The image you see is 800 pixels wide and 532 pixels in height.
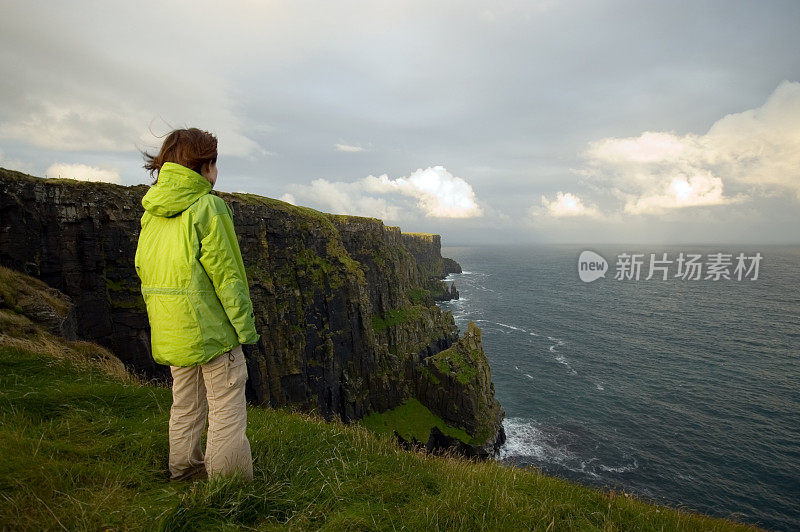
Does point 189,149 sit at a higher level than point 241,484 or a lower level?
higher

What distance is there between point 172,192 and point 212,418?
8.88ft

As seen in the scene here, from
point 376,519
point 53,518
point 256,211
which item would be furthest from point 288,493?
point 256,211

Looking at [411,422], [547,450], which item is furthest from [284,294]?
[547,450]

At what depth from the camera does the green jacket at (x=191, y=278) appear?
12.9ft

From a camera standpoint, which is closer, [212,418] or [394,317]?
[212,418]

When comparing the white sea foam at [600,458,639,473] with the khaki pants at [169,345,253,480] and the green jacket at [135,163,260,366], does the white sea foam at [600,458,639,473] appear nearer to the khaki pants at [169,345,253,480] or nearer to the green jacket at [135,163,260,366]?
the khaki pants at [169,345,253,480]

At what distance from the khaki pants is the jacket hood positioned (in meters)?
1.82

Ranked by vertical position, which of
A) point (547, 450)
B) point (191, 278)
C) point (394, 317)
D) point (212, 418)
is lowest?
point (547, 450)

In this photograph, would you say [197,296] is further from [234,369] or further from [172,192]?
[172,192]

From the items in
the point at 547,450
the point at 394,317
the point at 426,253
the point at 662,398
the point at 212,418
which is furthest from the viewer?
the point at 426,253

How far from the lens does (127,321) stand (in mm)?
26266

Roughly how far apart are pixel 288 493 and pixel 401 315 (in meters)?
59.7

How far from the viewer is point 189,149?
4.22m

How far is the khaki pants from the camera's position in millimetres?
4074
